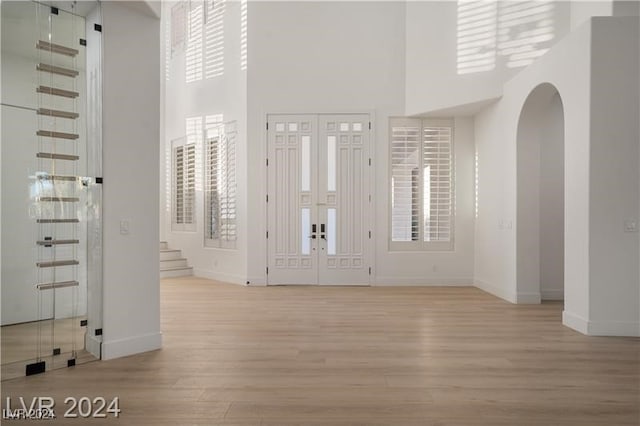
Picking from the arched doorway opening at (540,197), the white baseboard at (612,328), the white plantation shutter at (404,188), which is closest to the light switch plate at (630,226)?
the white baseboard at (612,328)

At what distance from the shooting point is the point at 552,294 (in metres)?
6.54

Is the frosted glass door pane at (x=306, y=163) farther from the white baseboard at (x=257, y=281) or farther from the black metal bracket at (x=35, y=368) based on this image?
the black metal bracket at (x=35, y=368)

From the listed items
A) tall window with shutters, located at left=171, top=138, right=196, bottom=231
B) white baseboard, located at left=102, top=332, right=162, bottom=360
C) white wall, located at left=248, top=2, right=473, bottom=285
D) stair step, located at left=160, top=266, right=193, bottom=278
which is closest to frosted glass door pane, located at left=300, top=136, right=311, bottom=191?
white wall, located at left=248, top=2, right=473, bottom=285

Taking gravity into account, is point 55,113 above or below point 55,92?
below

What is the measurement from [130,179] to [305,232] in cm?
429

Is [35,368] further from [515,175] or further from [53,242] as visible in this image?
[515,175]

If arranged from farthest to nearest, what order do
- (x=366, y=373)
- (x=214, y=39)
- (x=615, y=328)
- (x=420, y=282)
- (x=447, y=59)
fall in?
(x=214, y=39)
(x=420, y=282)
(x=447, y=59)
(x=615, y=328)
(x=366, y=373)

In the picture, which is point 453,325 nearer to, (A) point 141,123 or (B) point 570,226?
(B) point 570,226

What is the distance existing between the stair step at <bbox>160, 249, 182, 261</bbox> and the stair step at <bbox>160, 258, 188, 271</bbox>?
8cm

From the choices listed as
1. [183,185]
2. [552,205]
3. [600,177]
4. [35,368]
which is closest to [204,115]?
[183,185]

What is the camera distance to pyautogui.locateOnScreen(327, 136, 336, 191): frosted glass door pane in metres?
7.85

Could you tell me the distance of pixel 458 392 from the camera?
3008mm

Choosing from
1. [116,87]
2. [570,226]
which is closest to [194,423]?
[116,87]

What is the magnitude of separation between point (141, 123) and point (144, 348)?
6.73 feet
